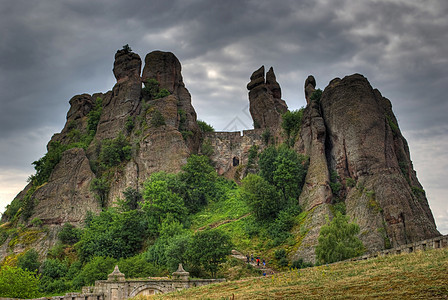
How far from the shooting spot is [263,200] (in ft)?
175

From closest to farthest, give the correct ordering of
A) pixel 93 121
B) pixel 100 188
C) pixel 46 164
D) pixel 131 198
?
1. pixel 131 198
2. pixel 100 188
3. pixel 46 164
4. pixel 93 121

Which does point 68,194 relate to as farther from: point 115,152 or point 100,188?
point 115,152

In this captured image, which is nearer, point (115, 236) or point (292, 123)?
point (115, 236)

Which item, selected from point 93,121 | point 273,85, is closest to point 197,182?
point 273,85

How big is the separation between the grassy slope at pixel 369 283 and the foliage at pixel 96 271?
924 inches

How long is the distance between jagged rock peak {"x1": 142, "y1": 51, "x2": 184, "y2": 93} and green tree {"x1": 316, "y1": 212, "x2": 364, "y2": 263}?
47.9 metres

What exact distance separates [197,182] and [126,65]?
95.8 feet

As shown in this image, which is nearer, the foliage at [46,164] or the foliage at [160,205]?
the foliage at [160,205]

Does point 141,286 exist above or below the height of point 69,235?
below

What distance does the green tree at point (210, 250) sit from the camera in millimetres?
41875

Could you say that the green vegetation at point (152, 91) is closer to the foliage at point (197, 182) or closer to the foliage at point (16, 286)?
the foliage at point (197, 182)

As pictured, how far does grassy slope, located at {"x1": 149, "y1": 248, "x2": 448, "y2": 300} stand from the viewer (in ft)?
55.3

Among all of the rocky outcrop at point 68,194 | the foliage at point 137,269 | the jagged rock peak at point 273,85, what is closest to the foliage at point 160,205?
the foliage at point 137,269

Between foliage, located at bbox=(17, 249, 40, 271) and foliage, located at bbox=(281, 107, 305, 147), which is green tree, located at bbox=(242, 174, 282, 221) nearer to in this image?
foliage, located at bbox=(281, 107, 305, 147)
